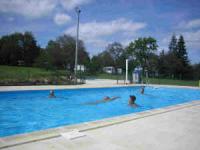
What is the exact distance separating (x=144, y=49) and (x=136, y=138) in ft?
143

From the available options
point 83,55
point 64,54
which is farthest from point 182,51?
point 64,54

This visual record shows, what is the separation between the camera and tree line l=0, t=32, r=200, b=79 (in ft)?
130

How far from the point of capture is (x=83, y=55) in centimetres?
4341

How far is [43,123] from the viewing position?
261 inches

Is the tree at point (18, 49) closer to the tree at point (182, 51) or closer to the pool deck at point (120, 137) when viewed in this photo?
the tree at point (182, 51)

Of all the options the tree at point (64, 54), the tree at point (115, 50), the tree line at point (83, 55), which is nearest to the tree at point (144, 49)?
the tree line at point (83, 55)

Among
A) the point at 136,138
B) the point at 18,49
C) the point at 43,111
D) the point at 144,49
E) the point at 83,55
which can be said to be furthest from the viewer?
the point at 18,49

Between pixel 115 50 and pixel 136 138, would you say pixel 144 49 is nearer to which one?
pixel 115 50

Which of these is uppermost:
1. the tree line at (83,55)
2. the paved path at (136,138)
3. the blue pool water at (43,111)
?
the tree line at (83,55)

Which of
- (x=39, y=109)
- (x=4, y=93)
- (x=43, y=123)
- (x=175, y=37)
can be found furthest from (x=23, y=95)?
(x=175, y=37)

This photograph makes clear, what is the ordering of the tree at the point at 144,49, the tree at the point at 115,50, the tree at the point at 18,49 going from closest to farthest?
the tree at the point at 144,49
the tree at the point at 18,49
the tree at the point at 115,50

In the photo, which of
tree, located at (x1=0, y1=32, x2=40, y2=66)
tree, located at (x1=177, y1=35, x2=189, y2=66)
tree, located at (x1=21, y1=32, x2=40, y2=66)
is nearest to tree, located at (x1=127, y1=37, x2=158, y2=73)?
tree, located at (x1=177, y1=35, x2=189, y2=66)

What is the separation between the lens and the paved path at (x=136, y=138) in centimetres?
315

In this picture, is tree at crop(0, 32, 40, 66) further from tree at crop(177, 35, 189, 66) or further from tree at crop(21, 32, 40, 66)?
tree at crop(177, 35, 189, 66)
